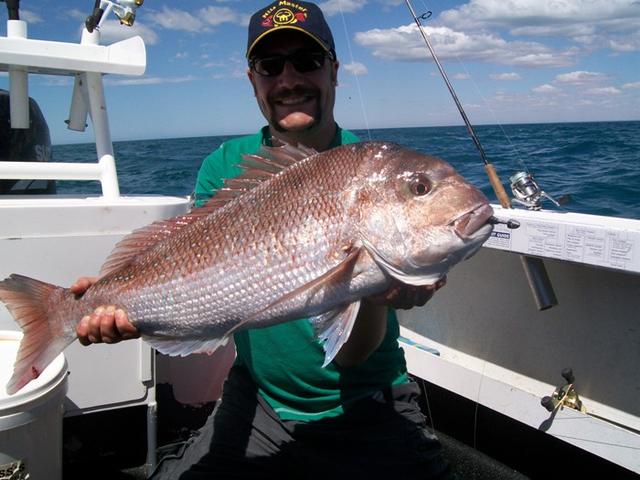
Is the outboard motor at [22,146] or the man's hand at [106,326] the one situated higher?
the outboard motor at [22,146]

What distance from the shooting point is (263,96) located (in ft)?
9.74

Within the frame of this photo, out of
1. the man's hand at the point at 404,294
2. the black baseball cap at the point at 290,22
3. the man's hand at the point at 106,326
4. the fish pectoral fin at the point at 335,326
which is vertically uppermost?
the black baseball cap at the point at 290,22

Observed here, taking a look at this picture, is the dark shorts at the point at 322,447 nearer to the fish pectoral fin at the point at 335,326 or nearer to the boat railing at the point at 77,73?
the fish pectoral fin at the point at 335,326

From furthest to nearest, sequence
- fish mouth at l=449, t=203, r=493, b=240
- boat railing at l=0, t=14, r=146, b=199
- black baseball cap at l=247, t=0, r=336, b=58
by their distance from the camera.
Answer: boat railing at l=0, t=14, r=146, b=199 < black baseball cap at l=247, t=0, r=336, b=58 < fish mouth at l=449, t=203, r=493, b=240

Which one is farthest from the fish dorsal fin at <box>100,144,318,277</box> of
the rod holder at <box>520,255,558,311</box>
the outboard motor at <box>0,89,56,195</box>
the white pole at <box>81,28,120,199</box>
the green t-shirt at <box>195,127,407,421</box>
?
the outboard motor at <box>0,89,56,195</box>

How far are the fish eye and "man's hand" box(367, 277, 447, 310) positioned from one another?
1.08 ft

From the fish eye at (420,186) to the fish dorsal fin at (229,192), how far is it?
450 mm

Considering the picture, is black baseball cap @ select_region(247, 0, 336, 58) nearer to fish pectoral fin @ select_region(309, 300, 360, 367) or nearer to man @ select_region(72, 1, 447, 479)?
man @ select_region(72, 1, 447, 479)

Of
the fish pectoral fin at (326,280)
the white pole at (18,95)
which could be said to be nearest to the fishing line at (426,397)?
the fish pectoral fin at (326,280)

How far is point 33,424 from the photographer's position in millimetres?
2373

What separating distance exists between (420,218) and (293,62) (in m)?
1.40

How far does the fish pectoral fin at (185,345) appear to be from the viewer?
83.3 inches

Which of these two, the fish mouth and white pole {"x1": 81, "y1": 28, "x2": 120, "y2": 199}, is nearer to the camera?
the fish mouth

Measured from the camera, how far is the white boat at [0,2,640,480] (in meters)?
3.04
